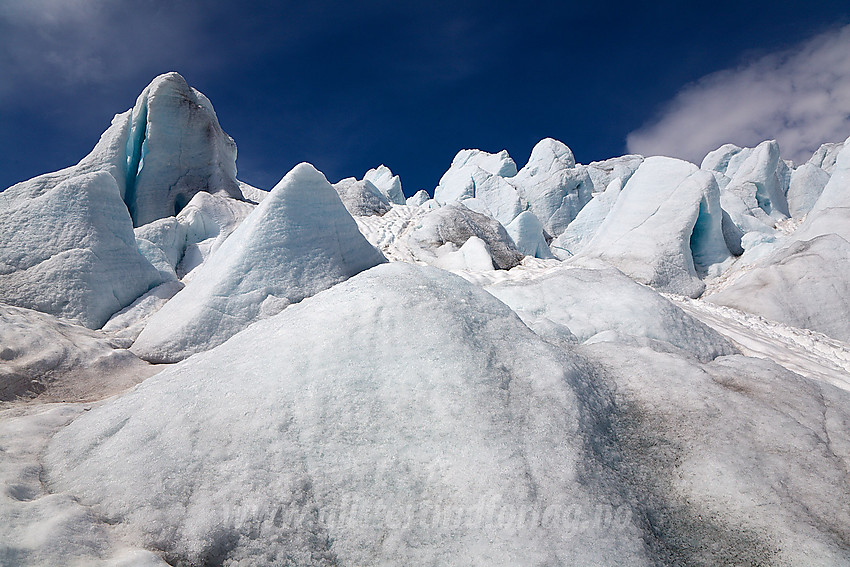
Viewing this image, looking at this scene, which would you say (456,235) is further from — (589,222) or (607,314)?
(589,222)

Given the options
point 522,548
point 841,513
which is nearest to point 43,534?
point 522,548

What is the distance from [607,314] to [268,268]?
3150mm

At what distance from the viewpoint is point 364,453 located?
178 cm

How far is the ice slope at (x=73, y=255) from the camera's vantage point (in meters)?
4.53

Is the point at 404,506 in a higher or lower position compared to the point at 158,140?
lower

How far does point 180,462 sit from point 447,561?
103 centimetres

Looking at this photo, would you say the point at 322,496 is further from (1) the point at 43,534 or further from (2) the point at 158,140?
(2) the point at 158,140

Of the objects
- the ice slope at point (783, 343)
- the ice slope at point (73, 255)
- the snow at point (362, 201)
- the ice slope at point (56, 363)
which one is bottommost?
the ice slope at point (783, 343)

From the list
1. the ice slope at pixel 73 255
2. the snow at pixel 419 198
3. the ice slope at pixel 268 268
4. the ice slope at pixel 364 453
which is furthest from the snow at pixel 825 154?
the ice slope at pixel 73 255

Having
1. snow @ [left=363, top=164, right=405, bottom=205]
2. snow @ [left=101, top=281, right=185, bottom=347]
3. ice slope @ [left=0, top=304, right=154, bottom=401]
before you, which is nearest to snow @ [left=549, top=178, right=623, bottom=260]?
snow @ [left=363, top=164, right=405, bottom=205]

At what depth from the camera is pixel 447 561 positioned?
1491 millimetres

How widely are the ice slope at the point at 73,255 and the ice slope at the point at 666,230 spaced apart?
7685 mm

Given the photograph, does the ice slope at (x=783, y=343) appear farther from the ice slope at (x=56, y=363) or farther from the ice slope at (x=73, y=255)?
the ice slope at (x=73, y=255)

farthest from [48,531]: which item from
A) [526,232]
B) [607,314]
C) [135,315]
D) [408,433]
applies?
[526,232]
